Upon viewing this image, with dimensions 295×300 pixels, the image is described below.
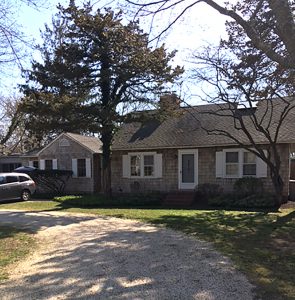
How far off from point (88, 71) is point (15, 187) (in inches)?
315

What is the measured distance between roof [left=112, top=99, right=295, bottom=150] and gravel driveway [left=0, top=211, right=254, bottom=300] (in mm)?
10663

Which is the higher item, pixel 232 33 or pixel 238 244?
pixel 232 33

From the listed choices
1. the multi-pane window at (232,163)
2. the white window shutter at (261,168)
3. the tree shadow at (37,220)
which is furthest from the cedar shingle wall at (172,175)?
the tree shadow at (37,220)

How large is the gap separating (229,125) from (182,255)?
593 inches

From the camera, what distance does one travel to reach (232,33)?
15.3 metres

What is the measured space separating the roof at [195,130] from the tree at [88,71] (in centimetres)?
227

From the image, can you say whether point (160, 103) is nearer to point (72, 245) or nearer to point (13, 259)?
point (72, 245)

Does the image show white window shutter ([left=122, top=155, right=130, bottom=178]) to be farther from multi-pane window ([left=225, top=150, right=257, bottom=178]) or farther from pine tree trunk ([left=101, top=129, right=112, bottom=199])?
multi-pane window ([left=225, top=150, right=257, bottom=178])

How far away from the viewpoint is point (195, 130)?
76.0ft

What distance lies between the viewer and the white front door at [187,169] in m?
22.2

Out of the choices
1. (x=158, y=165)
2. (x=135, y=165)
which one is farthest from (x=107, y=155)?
(x=158, y=165)

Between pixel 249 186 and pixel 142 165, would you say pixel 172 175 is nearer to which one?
pixel 142 165

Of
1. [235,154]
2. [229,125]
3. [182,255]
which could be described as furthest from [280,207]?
[182,255]

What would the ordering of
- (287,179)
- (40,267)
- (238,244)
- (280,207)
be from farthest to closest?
1. (287,179)
2. (280,207)
3. (238,244)
4. (40,267)
